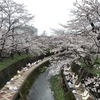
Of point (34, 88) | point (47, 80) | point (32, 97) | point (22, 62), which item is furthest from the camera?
point (22, 62)

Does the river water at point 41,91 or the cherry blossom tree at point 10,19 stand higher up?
the cherry blossom tree at point 10,19

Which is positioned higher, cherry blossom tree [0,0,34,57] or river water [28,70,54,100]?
cherry blossom tree [0,0,34,57]

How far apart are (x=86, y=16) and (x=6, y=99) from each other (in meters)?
8.30

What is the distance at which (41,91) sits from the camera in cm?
2047

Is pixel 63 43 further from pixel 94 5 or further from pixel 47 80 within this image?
pixel 47 80

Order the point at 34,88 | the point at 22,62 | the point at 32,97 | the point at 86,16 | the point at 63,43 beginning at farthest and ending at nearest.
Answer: the point at 22,62
the point at 34,88
the point at 32,97
the point at 63,43
the point at 86,16

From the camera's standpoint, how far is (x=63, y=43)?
15734 millimetres

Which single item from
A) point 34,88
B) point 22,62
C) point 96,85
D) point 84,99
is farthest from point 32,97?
point 22,62

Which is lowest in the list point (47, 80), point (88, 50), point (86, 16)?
point (47, 80)

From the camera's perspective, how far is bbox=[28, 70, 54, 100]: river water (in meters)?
18.5

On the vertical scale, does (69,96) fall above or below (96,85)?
below

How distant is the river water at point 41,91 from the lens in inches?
728

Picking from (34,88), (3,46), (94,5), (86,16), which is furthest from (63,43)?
(3,46)

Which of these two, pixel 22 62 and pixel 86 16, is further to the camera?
pixel 22 62
